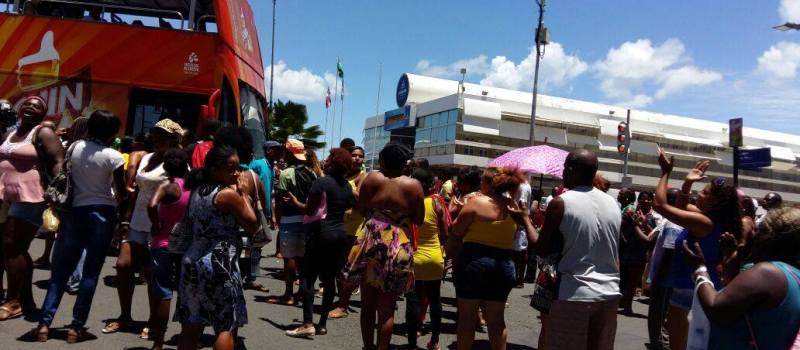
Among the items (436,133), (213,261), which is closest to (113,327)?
(213,261)

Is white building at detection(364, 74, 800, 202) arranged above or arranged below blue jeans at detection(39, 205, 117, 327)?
above

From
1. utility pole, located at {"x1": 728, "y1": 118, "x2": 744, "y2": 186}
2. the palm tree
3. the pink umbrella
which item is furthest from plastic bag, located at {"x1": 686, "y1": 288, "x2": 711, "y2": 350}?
the palm tree

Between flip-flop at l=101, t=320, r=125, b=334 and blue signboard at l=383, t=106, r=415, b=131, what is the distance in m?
64.9

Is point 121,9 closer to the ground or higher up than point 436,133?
closer to the ground

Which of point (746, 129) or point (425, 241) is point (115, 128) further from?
point (746, 129)

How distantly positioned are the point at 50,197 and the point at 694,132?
77.0m

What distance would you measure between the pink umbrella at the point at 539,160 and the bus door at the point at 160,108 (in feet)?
15.2

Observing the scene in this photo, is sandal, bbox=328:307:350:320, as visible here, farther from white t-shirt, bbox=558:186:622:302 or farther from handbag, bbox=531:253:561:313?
white t-shirt, bbox=558:186:622:302

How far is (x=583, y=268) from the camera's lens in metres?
3.63

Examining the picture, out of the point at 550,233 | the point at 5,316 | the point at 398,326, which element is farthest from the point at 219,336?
the point at 398,326

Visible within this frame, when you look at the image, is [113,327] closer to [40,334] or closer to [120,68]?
[40,334]

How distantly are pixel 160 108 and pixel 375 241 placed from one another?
252 inches

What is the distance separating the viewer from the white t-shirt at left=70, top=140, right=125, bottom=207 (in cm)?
501

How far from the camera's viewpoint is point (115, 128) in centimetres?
512
